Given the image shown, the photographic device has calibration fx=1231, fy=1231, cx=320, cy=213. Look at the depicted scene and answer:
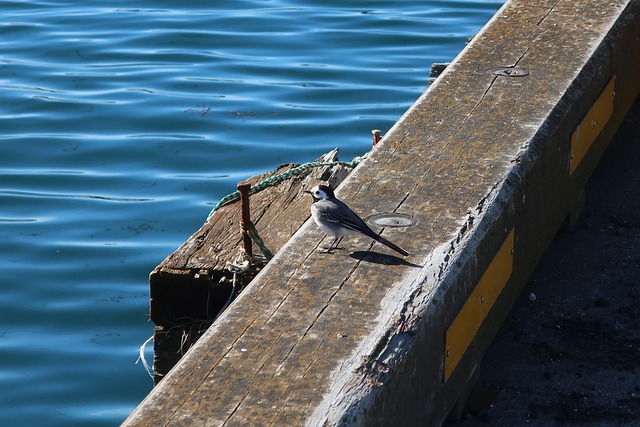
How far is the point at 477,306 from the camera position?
3939mm

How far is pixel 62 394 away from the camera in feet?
21.8

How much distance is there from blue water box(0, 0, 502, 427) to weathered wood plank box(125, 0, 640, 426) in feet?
9.08

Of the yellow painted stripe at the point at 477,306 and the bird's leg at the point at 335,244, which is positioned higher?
the bird's leg at the point at 335,244

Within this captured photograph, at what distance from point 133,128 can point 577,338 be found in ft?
21.8

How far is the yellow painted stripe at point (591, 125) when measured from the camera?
4898mm

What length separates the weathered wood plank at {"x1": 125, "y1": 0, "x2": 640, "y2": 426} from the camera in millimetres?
3133

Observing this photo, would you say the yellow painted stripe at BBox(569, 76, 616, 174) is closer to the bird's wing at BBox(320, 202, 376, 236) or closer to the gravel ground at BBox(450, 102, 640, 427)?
the gravel ground at BBox(450, 102, 640, 427)

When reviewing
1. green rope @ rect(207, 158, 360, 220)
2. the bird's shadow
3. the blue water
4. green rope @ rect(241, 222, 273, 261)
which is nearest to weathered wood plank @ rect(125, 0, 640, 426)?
the bird's shadow

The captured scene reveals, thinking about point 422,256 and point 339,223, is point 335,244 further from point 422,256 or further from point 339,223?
Answer: point 422,256

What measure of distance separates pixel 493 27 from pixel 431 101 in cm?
93

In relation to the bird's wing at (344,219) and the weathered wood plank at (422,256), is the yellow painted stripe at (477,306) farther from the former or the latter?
the bird's wing at (344,219)

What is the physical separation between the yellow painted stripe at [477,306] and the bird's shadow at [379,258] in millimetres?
234

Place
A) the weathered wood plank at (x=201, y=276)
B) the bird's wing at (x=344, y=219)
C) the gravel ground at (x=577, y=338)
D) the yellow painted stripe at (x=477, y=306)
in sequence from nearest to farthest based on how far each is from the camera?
1. the yellow painted stripe at (x=477, y=306)
2. the bird's wing at (x=344, y=219)
3. the gravel ground at (x=577, y=338)
4. the weathered wood plank at (x=201, y=276)

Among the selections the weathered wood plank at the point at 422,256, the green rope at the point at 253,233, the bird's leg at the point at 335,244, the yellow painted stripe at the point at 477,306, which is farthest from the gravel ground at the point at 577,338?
the green rope at the point at 253,233
